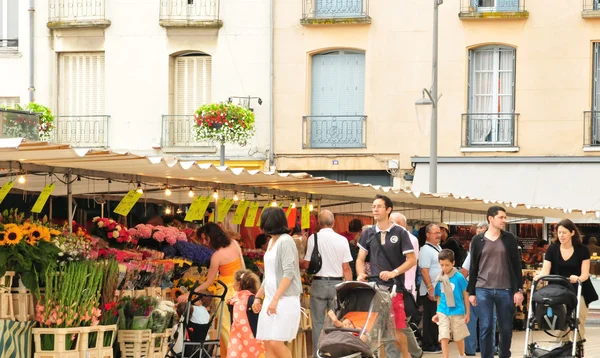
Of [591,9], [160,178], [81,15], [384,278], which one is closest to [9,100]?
[81,15]

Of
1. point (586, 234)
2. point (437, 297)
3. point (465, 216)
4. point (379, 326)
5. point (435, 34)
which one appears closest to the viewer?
point (379, 326)

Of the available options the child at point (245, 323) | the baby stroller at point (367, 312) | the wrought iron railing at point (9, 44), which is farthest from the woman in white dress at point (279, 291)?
the wrought iron railing at point (9, 44)

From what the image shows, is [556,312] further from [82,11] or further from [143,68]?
[82,11]

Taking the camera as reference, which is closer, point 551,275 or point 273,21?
point 551,275

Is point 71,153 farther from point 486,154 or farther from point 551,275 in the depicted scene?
point 486,154

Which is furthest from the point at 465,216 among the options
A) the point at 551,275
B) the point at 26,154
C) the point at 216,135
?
the point at 26,154

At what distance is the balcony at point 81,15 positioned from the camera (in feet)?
97.5

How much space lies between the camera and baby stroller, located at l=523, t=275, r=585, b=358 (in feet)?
41.7

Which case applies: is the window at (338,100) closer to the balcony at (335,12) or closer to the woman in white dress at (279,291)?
the balcony at (335,12)

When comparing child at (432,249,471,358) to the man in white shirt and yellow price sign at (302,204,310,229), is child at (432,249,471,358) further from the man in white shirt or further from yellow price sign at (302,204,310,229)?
yellow price sign at (302,204,310,229)

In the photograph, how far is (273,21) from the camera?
2961cm

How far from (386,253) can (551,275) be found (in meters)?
1.68

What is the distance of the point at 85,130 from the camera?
30078mm

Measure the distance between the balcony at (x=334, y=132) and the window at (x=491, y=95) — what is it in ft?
8.12
